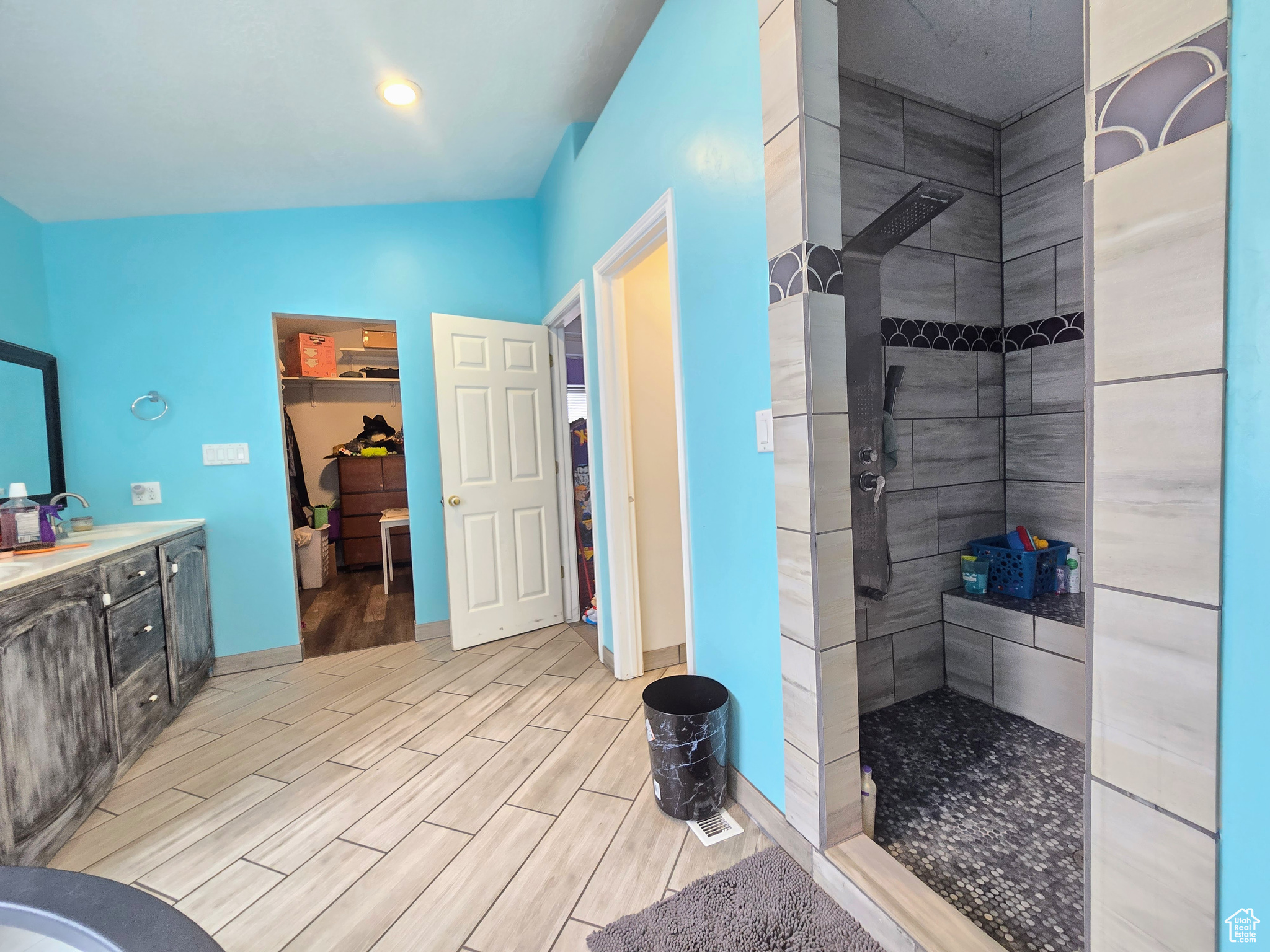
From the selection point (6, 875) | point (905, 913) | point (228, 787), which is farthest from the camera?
point (228, 787)

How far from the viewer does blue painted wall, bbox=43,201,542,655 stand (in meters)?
2.88

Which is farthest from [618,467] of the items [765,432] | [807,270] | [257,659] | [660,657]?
[257,659]

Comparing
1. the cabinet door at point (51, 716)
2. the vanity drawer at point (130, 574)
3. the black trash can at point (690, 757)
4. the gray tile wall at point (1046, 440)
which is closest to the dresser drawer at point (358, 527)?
the vanity drawer at point (130, 574)

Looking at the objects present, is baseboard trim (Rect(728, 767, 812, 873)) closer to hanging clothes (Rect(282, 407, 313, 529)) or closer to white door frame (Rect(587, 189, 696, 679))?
white door frame (Rect(587, 189, 696, 679))

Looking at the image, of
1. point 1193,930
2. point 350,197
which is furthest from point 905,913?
point 350,197

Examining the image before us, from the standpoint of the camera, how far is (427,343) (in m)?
3.42

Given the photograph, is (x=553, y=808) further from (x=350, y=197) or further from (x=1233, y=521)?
(x=350, y=197)

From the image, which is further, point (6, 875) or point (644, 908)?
point (644, 908)

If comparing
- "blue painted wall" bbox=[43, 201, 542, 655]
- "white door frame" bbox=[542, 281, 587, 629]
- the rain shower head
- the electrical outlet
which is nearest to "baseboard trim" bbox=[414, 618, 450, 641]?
"blue painted wall" bbox=[43, 201, 542, 655]

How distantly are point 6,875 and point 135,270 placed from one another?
11.5 ft

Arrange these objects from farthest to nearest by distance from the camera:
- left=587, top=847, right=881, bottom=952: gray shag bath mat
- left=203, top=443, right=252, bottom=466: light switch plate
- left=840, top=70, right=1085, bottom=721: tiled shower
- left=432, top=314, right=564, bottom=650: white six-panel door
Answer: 1. left=432, top=314, right=564, bottom=650: white six-panel door
2. left=203, top=443, right=252, bottom=466: light switch plate
3. left=840, top=70, right=1085, bottom=721: tiled shower
4. left=587, top=847, right=881, bottom=952: gray shag bath mat

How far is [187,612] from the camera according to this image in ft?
9.00

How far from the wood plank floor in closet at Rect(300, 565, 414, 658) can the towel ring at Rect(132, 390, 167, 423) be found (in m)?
1.42

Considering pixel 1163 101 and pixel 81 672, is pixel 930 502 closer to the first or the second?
pixel 1163 101
